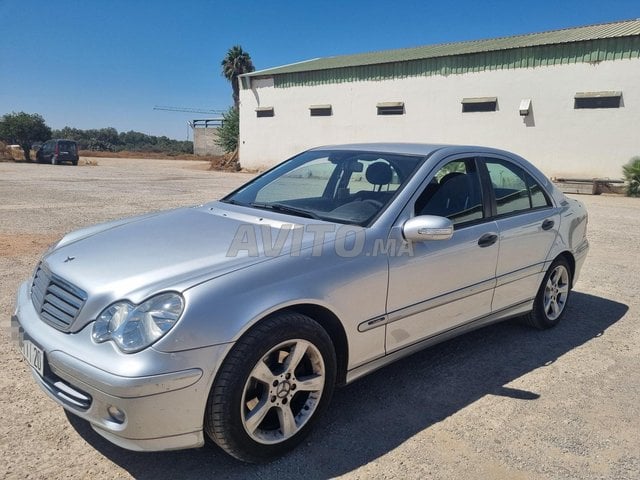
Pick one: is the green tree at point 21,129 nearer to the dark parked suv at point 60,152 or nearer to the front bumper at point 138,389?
the dark parked suv at point 60,152

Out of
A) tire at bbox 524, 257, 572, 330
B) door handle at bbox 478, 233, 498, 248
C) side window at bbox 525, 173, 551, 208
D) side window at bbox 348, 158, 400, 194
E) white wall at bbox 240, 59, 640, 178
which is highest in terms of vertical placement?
white wall at bbox 240, 59, 640, 178

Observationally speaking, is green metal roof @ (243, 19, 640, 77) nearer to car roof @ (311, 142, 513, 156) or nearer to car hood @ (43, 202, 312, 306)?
car roof @ (311, 142, 513, 156)

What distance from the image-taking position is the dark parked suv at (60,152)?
3117cm

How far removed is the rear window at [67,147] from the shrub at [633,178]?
29.0 m

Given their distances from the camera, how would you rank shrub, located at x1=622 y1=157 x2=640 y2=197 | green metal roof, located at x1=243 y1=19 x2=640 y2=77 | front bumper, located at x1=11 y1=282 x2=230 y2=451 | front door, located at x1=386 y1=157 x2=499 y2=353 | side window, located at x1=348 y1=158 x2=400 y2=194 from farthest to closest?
green metal roof, located at x1=243 y1=19 x2=640 y2=77 → shrub, located at x1=622 y1=157 x2=640 y2=197 → side window, located at x1=348 y1=158 x2=400 y2=194 → front door, located at x1=386 y1=157 x2=499 y2=353 → front bumper, located at x1=11 y1=282 x2=230 y2=451

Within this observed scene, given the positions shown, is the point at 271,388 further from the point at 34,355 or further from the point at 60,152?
the point at 60,152

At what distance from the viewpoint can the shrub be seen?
55.2ft

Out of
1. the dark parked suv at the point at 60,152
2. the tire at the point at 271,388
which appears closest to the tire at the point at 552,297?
the tire at the point at 271,388

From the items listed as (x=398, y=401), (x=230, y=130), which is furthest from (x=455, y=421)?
(x=230, y=130)

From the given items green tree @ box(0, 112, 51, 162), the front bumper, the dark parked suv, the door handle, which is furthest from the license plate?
green tree @ box(0, 112, 51, 162)

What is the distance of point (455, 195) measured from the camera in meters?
3.66

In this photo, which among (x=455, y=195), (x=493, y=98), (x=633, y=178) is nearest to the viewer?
(x=455, y=195)

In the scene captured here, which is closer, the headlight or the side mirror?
Answer: the headlight

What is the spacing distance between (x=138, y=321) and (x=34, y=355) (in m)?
0.71
